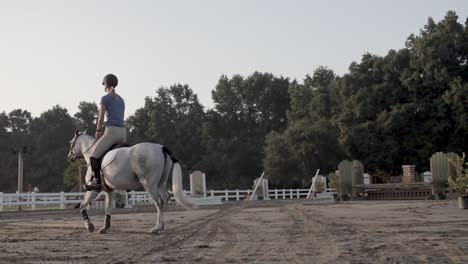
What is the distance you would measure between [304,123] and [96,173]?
1854 inches

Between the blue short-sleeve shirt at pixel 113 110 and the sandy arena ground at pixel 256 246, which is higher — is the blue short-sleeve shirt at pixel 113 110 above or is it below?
above

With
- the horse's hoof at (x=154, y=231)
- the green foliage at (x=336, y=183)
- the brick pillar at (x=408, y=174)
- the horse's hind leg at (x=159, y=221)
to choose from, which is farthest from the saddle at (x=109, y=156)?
the brick pillar at (x=408, y=174)

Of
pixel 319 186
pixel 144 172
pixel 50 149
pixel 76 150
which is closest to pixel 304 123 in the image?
pixel 319 186

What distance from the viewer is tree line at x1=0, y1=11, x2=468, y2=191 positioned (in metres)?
41.4

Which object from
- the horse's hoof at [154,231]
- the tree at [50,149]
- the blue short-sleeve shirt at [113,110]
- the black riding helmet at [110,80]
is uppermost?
the tree at [50,149]

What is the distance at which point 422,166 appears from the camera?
4156 cm

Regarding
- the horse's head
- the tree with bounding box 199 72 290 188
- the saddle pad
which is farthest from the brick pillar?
the tree with bounding box 199 72 290 188

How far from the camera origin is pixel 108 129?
9484 millimetres

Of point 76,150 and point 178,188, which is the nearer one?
point 178,188

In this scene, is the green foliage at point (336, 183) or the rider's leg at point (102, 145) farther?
the green foliage at point (336, 183)

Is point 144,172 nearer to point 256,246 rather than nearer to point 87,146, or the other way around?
point 87,146

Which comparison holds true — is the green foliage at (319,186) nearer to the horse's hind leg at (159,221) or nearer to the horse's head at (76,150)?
the horse's head at (76,150)

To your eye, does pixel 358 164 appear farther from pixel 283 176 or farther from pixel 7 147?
pixel 7 147

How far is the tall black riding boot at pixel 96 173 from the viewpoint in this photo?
9211 mm
